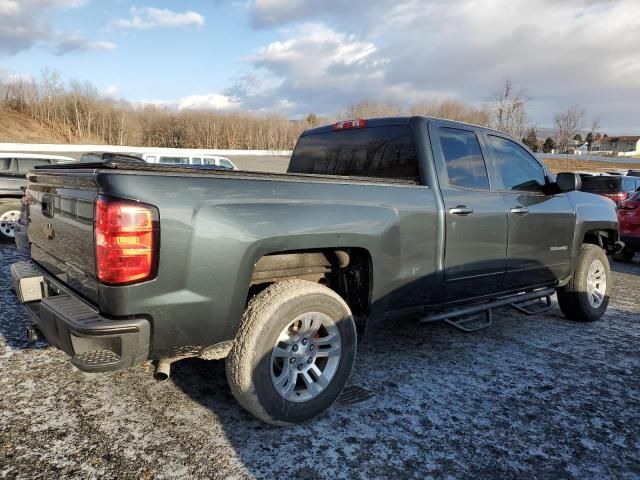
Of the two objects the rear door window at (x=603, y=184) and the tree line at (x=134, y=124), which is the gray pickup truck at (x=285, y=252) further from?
the tree line at (x=134, y=124)

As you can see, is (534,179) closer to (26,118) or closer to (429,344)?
(429,344)

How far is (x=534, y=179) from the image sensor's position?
4.48 meters

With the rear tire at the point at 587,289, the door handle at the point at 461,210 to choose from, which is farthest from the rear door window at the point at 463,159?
the rear tire at the point at 587,289

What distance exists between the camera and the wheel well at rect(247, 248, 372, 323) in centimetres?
287


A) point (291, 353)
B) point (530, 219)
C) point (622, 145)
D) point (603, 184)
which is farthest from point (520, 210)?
point (622, 145)

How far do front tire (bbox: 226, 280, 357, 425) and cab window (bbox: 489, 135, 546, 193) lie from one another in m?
2.20

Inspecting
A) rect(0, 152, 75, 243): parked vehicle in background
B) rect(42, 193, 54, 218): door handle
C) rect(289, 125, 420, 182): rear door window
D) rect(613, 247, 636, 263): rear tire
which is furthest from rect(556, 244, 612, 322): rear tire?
rect(0, 152, 75, 243): parked vehicle in background

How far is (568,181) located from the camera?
4.34 meters

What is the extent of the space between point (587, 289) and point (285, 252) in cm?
383

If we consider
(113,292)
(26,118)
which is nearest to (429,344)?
(113,292)

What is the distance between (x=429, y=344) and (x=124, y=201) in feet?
9.92

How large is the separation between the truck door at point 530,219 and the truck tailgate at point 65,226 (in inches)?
124

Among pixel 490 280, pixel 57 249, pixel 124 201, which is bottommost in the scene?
pixel 490 280

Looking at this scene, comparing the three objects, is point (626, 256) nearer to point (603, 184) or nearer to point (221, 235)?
point (603, 184)
